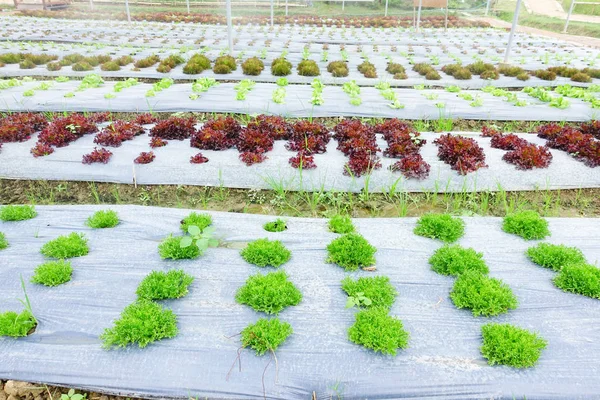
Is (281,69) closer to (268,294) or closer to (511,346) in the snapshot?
(268,294)

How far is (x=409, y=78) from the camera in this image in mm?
9797

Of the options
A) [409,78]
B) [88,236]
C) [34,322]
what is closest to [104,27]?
[409,78]

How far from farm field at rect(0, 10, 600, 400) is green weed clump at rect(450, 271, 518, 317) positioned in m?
0.02

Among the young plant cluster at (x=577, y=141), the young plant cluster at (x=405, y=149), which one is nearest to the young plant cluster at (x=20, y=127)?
the young plant cluster at (x=405, y=149)

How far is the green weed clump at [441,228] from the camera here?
3744 millimetres

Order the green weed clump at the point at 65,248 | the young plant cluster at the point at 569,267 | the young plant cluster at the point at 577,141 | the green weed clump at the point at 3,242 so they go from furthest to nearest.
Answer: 1. the young plant cluster at the point at 577,141
2. the green weed clump at the point at 3,242
3. the green weed clump at the point at 65,248
4. the young plant cluster at the point at 569,267

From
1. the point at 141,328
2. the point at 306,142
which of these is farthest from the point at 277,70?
the point at 141,328

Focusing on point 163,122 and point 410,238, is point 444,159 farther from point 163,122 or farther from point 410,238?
point 163,122

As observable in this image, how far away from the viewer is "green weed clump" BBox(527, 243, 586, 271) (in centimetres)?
334

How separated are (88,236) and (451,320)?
3236mm

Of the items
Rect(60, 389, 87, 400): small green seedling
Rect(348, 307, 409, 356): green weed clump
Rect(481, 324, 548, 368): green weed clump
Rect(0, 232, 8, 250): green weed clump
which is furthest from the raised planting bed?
Rect(60, 389, 87, 400): small green seedling

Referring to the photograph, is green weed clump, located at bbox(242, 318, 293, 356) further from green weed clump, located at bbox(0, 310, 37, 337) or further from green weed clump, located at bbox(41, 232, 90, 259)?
green weed clump, located at bbox(41, 232, 90, 259)

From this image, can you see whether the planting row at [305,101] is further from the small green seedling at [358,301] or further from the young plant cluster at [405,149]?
the small green seedling at [358,301]

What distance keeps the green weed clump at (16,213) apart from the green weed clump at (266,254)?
2.29m
